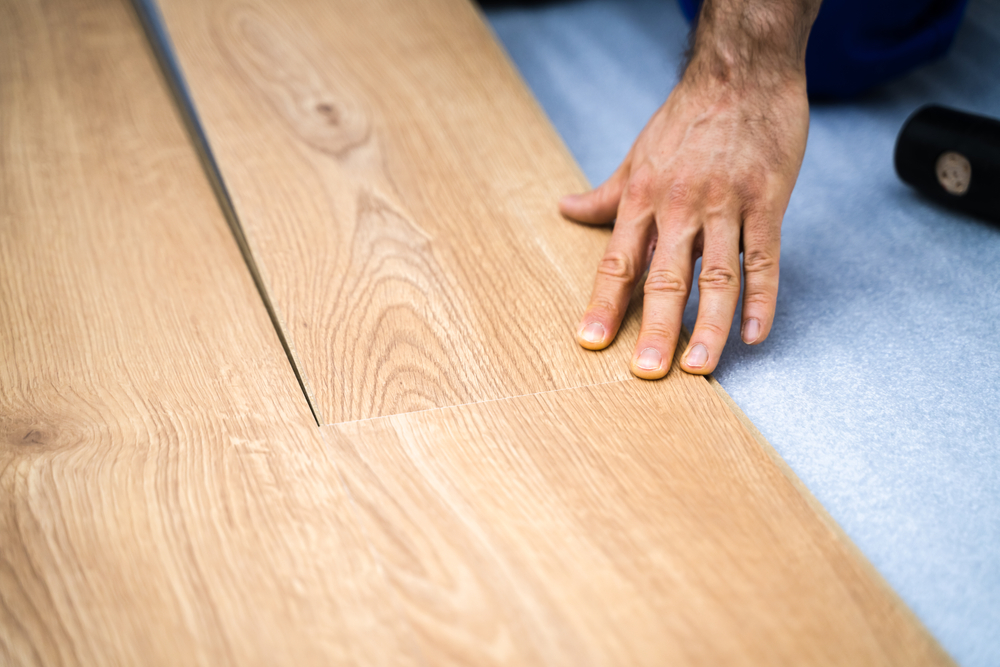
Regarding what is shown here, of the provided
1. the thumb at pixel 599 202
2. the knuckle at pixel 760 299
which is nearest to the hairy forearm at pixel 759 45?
the thumb at pixel 599 202

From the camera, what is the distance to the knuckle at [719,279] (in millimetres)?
860

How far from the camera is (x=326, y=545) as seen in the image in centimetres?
63

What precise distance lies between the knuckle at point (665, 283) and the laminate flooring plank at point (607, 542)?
0.46ft

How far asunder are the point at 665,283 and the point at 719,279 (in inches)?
2.5

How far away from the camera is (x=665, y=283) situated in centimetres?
86

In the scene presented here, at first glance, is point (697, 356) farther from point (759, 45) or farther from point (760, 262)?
point (759, 45)

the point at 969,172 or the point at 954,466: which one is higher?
the point at 969,172

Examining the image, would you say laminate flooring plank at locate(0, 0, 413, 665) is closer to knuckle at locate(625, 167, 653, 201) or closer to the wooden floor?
the wooden floor

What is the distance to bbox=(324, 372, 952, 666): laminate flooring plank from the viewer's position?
1.90ft

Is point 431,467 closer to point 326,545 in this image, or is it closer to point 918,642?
point 326,545

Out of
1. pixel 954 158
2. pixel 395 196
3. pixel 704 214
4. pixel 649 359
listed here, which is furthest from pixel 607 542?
pixel 954 158

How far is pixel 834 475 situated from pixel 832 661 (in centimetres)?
23

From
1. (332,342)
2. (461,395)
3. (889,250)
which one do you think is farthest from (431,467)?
(889,250)

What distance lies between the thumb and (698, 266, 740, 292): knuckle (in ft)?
0.59
